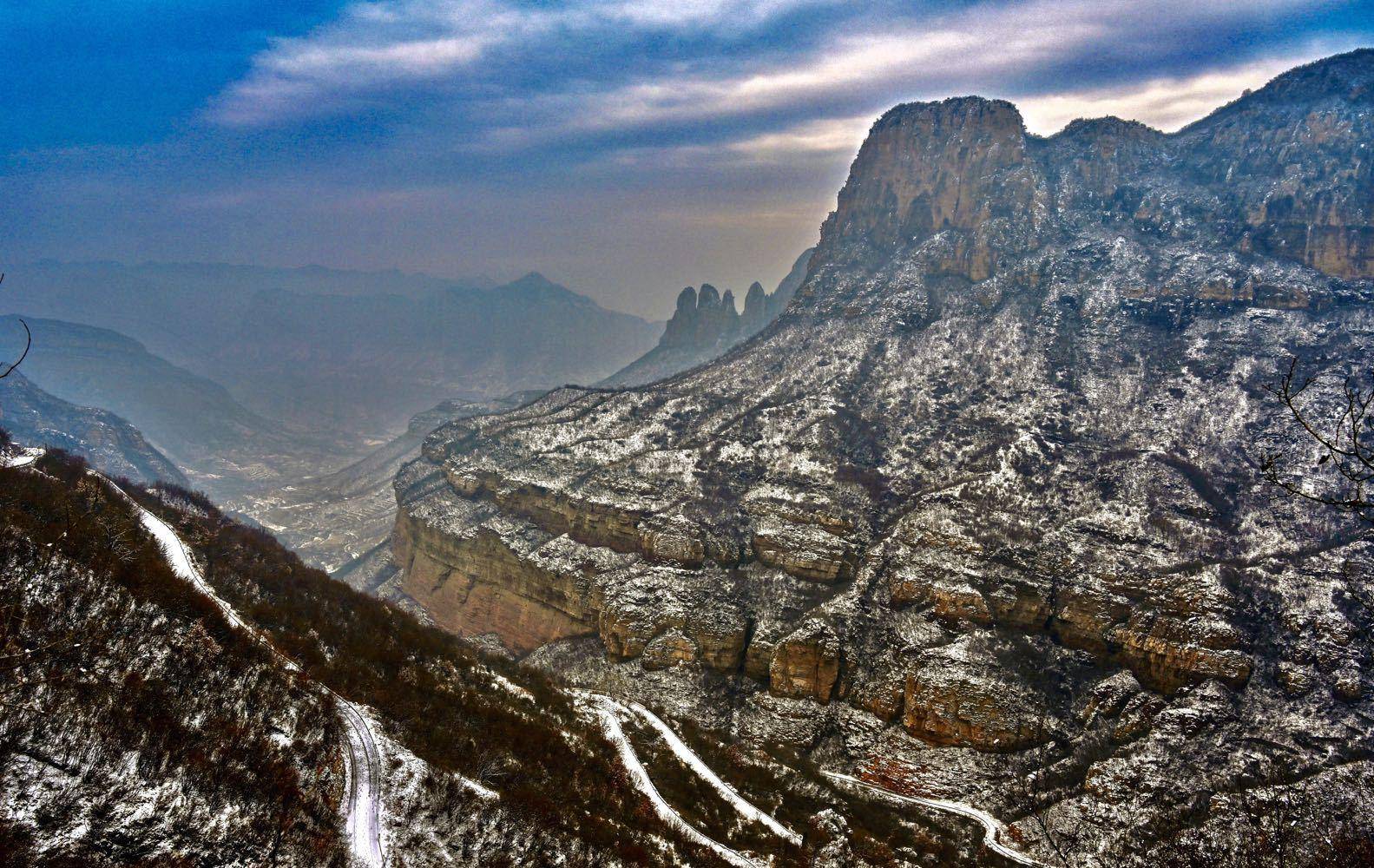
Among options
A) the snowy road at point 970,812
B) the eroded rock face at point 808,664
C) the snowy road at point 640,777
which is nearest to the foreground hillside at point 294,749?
the snowy road at point 640,777

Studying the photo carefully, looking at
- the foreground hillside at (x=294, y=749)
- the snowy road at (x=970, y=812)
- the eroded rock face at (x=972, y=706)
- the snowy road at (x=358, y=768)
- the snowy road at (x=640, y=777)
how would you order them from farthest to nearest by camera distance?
the eroded rock face at (x=972, y=706), the snowy road at (x=970, y=812), the snowy road at (x=640, y=777), the snowy road at (x=358, y=768), the foreground hillside at (x=294, y=749)

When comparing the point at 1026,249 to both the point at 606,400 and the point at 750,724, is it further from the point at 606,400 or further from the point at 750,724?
the point at 750,724

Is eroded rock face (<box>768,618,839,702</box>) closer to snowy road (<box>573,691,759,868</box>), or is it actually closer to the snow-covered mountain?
snowy road (<box>573,691,759,868</box>)

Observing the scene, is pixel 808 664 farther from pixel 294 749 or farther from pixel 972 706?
pixel 294 749

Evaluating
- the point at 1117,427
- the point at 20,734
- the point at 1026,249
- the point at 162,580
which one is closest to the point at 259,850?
the point at 20,734

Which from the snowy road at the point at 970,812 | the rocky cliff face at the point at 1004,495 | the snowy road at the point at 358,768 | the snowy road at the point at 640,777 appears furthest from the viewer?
the rocky cliff face at the point at 1004,495

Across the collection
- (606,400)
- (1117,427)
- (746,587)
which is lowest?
(746,587)

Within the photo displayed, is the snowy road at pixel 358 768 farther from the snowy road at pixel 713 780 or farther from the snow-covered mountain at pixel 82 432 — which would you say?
the snow-covered mountain at pixel 82 432

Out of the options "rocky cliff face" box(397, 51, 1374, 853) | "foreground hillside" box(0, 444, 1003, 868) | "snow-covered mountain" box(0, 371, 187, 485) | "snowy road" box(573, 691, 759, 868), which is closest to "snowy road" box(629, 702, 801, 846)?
"foreground hillside" box(0, 444, 1003, 868)
